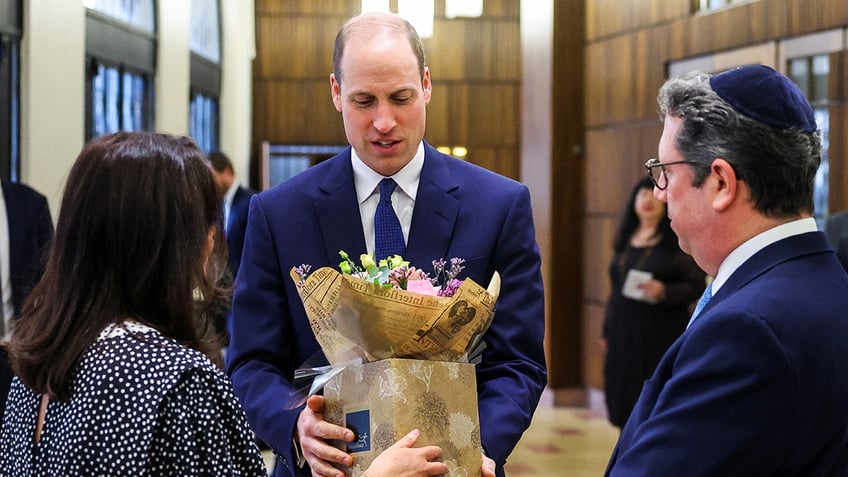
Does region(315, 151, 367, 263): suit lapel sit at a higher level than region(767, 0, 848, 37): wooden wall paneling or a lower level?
lower

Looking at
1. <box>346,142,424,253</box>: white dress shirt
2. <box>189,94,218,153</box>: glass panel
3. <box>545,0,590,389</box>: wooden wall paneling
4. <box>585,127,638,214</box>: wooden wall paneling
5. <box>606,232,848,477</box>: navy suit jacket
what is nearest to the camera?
<box>606,232,848,477</box>: navy suit jacket

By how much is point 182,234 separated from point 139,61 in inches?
366

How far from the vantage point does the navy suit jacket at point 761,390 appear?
146 cm

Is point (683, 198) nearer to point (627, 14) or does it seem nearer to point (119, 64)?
point (627, 14)

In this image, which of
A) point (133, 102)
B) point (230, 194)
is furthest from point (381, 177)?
point (133, 102)

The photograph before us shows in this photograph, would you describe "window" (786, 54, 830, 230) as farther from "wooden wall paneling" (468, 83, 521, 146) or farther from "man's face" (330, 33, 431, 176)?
"wooden wall paneling" (468, 83, 521, 146)

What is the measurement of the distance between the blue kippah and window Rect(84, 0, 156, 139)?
7.46m

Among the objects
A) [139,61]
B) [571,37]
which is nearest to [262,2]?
[139,61]

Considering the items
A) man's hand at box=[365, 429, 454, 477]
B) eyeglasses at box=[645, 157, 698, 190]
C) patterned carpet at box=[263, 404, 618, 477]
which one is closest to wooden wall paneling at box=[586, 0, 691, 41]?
Answer: patterned carpet at box=[263, 404, 618, 477]

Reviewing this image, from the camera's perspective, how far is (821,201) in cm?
603

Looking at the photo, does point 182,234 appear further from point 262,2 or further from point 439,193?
point 262,2

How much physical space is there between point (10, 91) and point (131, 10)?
12.6 ft

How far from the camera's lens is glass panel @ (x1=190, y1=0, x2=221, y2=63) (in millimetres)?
13250

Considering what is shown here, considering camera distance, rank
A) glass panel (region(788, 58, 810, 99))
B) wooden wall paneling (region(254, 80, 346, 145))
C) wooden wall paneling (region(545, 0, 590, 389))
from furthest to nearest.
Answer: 1. wooden wall paneling (region(254, 80, 346, 145))
2. wooden wall paneling (region(545, 0, 590, 389))
3. glass panel (region(788, 58, 810, 99))
